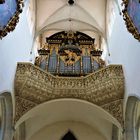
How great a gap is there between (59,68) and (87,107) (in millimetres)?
2188

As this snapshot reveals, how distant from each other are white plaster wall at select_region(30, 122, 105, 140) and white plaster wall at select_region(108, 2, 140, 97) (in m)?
3.51

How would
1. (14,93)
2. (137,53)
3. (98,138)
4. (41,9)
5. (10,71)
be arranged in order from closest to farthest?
(137,53) < (10,71) < (14,93) < (98,138) < (41,9)

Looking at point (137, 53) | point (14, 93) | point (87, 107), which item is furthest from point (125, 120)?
point (14, 93)

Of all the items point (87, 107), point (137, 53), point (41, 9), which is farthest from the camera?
point (41, 9)

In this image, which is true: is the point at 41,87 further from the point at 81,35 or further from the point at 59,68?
the point at 81,35

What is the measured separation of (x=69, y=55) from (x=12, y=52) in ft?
14.2

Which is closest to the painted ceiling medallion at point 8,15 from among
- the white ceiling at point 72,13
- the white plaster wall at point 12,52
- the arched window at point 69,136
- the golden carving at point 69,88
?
the white plaster wall at point 12,52

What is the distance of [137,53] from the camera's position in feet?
29.5

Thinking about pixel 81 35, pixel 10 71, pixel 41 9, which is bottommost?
pixel 10 71

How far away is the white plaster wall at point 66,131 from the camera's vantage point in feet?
46.0

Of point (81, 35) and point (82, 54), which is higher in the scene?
point (81, 35)

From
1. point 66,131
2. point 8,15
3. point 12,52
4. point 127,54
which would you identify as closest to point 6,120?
point 12,52

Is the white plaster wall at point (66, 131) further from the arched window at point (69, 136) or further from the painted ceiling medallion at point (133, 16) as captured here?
the painted ceiling medallion at point (133, 16)

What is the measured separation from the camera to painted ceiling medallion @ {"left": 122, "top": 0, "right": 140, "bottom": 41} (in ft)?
24.2
